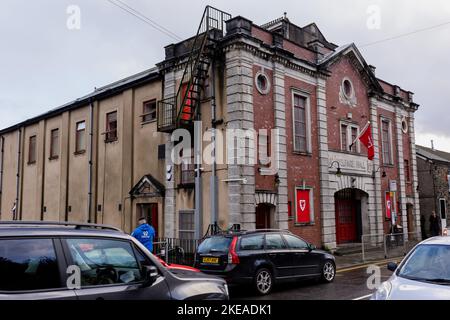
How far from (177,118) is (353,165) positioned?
1028cm

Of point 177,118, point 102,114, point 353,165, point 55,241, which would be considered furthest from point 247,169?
point 55,241

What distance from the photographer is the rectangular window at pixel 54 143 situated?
91.0 ft

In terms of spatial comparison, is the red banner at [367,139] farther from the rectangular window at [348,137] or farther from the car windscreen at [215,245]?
the car windscreen at [215,245]

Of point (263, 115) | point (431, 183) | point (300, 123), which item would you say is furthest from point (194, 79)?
point (431, 183)

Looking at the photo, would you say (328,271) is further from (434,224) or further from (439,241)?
(434,224)

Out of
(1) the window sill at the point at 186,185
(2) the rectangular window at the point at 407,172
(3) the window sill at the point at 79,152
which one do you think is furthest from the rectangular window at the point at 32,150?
(2) the rectangular window at the point at 407,172

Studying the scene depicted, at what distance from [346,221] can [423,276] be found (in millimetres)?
17469

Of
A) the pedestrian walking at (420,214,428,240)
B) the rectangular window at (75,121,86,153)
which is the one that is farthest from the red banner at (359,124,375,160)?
the rectangular window at (75,121,86,153)

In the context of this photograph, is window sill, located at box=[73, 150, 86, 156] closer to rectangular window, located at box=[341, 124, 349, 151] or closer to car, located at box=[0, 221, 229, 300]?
rectangular window, located at box=[341, 124, 349, 151]

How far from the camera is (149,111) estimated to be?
2145cm

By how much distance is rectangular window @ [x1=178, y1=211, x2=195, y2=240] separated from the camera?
18.3 m

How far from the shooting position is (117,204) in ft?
73.3

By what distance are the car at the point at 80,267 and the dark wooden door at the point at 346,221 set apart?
1835 centimetres
